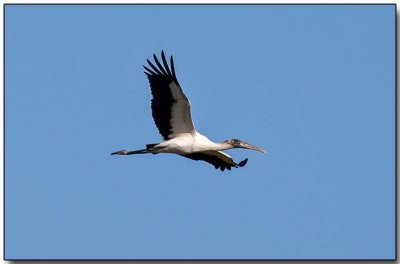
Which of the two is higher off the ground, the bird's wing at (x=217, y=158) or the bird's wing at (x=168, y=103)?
the bird's wing at (x=168, y=103)

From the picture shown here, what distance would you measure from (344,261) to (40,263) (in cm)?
464

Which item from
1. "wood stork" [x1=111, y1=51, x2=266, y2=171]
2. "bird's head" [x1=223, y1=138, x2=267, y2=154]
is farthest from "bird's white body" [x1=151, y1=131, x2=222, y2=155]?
"bird's head" [x1=223, y1=138, x2=267, y2=154]

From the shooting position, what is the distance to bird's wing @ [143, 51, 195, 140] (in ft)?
52.1

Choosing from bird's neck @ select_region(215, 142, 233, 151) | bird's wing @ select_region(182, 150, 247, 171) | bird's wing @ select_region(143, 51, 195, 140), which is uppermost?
bird's wing @ select_region(143, 51, 195, 140)

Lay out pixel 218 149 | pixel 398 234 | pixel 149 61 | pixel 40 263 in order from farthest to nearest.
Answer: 1. pixel 218 149
2. pixel 149 61
3. pixel 398 234
4. pixel 40 263

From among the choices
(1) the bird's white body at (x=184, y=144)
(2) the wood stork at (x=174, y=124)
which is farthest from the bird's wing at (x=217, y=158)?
(1) the bird's white body at (x=184, y=144)

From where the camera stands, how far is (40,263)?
1324 centimetres

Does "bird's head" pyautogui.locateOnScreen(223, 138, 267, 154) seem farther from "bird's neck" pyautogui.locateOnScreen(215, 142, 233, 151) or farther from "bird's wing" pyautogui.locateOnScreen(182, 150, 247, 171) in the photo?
"bird's wing" pyautogui.locateOnScreen(182, 150, 247, 171)

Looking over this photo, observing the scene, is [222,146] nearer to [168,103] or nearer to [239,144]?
[239,144]

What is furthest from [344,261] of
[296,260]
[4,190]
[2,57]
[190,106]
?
[2,57]

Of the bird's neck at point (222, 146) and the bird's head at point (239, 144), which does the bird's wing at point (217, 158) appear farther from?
the bird's neck at point (222, 146)

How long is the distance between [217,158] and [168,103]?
2511mm

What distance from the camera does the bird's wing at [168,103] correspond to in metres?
15.9

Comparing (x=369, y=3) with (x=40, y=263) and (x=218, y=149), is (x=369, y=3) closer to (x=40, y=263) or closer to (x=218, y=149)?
(x=218, y=149)
